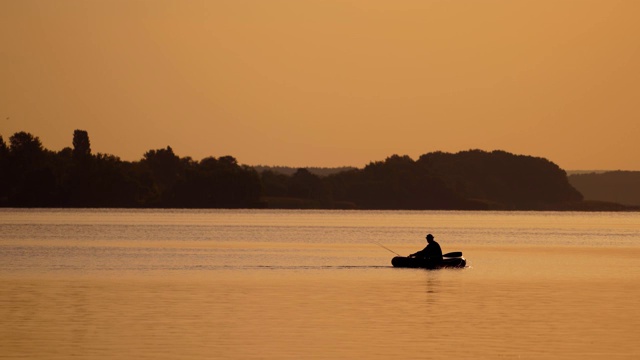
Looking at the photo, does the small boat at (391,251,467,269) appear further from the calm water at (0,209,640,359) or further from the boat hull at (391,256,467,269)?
the calm water at (0,209,640,359)

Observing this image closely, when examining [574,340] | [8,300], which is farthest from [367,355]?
[8,300]

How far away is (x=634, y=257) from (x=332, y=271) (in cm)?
2998

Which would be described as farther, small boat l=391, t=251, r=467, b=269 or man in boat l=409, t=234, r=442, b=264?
small boat l=391, t=251, r=467, b=269

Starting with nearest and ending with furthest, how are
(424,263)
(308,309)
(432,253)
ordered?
1. (308,309)
2. (432,253)
3. (424,263)

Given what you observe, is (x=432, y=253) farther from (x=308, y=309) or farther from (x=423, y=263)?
(x=308, y=309)

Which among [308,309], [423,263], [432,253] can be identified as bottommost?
[308,309]

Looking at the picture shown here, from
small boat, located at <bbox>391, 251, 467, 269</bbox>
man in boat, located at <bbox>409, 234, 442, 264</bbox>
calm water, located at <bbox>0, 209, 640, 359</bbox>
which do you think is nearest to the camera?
calm water, located at <bbox>0, 209, 640, 359</bbox>

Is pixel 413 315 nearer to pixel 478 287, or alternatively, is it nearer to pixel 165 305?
pixel 165 305

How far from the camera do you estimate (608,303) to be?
45.2 meters

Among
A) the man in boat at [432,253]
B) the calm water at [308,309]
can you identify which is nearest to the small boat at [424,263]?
the man in boat at [432,253]

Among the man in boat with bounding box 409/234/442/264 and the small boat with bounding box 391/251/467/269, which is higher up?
the man in boat with bounding box 409/234/442/264

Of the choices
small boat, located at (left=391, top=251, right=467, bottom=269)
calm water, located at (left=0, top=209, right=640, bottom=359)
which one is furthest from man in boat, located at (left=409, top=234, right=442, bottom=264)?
calm water, located at (left=0, top=209, right=640, bottom=359)

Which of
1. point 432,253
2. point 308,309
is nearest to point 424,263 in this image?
point 432,253

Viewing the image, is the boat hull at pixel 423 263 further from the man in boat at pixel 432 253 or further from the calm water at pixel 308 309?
the calm water at pixel 308 309
